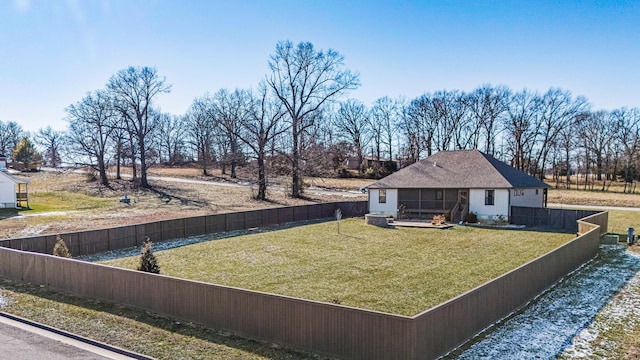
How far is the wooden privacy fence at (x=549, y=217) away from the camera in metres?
25.7

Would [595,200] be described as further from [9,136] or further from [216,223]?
[9,136]

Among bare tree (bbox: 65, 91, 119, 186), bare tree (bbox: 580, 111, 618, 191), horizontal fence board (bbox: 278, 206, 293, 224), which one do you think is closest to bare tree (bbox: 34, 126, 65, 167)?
bare tree (bbox: 65, 91, 119, 186)

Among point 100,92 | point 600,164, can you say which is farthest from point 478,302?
point 600,164

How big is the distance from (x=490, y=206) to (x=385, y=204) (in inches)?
281

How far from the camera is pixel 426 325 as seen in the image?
7.75 metres

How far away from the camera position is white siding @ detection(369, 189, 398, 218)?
106 ft

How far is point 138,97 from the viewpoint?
49.1m

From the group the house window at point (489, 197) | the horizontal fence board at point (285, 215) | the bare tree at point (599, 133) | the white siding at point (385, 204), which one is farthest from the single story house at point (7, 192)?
the bare tree at point (599, 133)

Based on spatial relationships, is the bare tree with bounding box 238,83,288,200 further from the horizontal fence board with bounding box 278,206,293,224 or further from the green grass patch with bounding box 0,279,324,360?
the green grass patch with bounding box 0,279,324,360

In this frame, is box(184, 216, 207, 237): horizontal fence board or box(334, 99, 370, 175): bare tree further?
box(334, 99, 370, 175): bare tree

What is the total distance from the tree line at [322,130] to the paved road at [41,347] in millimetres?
31028

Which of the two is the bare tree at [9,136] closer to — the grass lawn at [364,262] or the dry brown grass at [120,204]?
the dry brown grass at [120,204]

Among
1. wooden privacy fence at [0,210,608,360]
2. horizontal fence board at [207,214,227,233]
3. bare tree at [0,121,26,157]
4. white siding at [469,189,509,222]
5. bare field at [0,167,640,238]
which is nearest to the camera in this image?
wooden privacy fence at [0,210,608,360]

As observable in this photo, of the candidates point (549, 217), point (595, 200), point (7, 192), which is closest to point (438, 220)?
point (549, 217)
